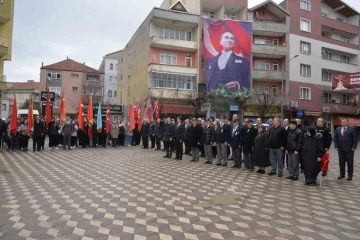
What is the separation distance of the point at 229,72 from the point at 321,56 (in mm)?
13455

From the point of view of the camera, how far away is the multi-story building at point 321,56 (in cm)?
3650

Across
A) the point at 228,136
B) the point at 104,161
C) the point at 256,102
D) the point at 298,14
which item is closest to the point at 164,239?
the point at 228,136

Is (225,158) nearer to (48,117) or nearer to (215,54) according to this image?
(48,117)

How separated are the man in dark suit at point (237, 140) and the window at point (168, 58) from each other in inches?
935

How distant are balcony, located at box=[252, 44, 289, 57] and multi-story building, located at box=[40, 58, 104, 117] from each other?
96.0 feet

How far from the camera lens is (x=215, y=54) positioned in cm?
3262

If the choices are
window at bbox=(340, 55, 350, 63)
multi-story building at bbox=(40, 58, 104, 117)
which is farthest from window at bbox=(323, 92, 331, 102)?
multi-story building at bbox=(40, 58, 104, 117)

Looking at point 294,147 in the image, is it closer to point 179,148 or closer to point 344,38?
point 179,148

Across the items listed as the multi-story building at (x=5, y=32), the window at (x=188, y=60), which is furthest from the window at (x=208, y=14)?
the multi-story building at (x=5, y=32)

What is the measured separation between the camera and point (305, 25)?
37469 mm

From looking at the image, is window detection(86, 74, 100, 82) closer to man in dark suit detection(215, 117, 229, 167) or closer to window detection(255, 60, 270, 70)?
window detection(255, 60, 270, 70)

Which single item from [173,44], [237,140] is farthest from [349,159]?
[173,44]

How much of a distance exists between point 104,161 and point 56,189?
507cm

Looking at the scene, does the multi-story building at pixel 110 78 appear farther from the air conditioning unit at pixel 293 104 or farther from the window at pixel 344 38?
the window at pixel 344 38
